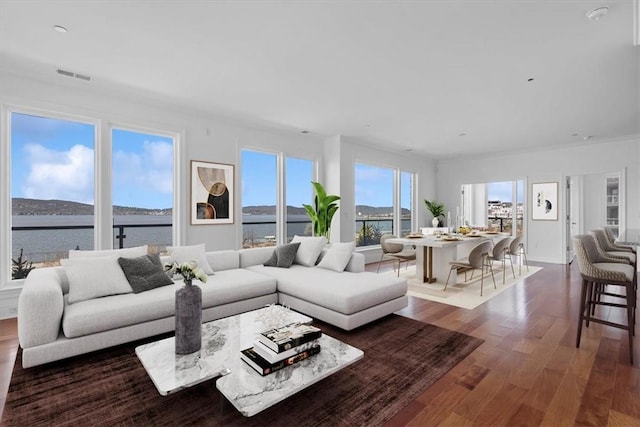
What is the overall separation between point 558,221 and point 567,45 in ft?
19.0

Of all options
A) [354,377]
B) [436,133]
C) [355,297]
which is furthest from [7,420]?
[436,133]

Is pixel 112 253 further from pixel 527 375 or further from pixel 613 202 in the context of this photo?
pixel 613 202

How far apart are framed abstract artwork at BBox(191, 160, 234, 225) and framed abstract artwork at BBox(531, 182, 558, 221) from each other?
7234 mm

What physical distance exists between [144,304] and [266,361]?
1.59 meters

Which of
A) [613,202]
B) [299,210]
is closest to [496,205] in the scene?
[613,202]

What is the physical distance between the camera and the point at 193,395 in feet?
6.86

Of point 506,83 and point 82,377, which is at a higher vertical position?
point 506,83

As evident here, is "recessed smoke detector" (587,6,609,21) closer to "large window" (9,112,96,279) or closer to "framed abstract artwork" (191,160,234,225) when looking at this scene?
"framed abstract artwork" (191,160,234,225)

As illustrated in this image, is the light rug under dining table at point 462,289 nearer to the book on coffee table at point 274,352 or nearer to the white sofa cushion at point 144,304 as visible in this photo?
the white sofa cushion at point 144,304

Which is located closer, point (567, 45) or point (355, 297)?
point (567, 45)

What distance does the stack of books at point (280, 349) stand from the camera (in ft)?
6.12

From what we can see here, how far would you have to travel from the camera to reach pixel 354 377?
231 cm

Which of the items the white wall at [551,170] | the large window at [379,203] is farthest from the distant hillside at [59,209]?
the white wall at [551,170]

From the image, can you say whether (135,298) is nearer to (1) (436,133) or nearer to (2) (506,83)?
(2) (506,83)
